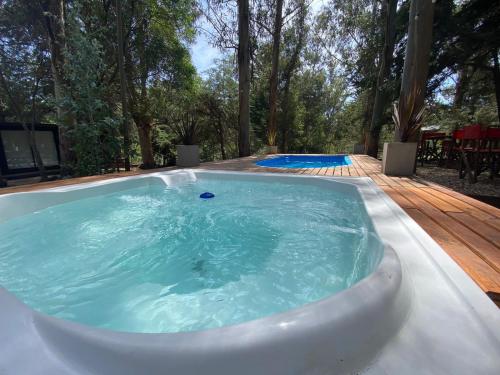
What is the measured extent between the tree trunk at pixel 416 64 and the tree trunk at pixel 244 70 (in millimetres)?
5084

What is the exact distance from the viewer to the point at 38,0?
5.75m

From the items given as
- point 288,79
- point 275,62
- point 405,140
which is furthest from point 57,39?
point 288,79

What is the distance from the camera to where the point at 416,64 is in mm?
3885

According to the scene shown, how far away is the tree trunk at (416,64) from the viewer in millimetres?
3682

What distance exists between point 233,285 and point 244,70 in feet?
25.9

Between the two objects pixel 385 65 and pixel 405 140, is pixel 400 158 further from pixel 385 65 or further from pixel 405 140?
pixel 385 65

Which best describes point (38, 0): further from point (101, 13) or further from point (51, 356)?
point (51, 356)

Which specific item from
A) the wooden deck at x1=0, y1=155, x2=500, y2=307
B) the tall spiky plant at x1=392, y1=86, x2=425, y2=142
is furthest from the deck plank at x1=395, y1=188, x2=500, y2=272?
the tall spiky plant at x1=392, y1=86, x2=425, y2=142

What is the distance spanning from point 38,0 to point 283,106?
10874 mm

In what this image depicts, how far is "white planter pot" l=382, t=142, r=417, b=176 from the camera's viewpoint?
3.60m

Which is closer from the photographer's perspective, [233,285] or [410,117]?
[233,285]

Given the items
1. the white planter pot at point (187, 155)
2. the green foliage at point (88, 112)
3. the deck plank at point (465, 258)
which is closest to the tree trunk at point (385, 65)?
the white planter pot at point (187, 155)

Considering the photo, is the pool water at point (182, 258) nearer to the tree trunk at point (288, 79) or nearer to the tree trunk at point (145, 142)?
the tree trunk at point (145, 142)

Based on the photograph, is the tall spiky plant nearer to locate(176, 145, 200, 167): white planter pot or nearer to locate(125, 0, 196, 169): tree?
locate(176, 145, 200, 167): white planter pot
